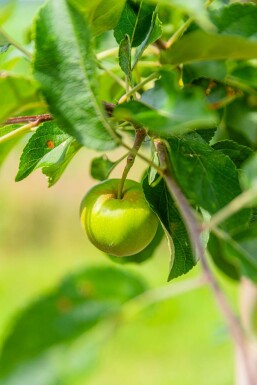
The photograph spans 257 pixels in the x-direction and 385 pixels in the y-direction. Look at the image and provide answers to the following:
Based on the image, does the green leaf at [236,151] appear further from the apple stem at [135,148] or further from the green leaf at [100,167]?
the green leaf at [100,167]

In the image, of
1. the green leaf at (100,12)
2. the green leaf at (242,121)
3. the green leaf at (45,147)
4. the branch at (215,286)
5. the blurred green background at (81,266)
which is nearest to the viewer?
the branch at (215,286)

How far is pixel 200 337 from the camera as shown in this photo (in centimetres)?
398

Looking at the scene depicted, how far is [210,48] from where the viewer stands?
1.44ft

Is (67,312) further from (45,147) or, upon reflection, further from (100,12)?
(100,12)

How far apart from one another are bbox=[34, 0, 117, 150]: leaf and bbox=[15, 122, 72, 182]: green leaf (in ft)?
0.34

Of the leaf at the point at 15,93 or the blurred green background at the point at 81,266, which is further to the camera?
the blurred green background at the point at 81,266

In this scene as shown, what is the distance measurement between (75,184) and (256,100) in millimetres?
5666

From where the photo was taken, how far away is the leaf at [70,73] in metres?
0.45

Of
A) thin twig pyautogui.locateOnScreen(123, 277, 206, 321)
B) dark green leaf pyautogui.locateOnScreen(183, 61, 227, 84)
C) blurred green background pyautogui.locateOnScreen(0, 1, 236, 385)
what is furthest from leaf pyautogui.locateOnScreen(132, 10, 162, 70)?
blurred green background pyautogui.locateOnScreen(0, 1, 236, 385)

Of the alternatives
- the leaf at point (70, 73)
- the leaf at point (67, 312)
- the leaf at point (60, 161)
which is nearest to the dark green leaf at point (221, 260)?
the leaf at point (67, 312)

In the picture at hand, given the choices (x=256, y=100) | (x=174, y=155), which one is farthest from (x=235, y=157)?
(x=256, y=100)

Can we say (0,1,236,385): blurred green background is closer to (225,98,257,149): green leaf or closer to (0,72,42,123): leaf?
(225,98,257,149): green leaf

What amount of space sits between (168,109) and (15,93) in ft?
0.30

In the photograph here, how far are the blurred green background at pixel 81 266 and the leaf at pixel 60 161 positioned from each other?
0.31 meters
